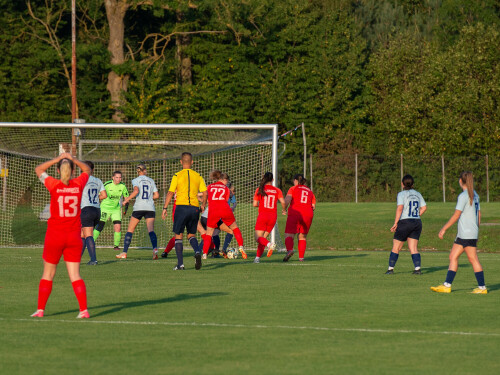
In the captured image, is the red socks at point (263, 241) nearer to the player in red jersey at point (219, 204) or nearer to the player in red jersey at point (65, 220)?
the player in red jersey at point (219, 204)

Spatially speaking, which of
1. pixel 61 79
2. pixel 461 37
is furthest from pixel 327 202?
pixel 61 79

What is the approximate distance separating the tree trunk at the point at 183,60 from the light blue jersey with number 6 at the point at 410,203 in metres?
35.2

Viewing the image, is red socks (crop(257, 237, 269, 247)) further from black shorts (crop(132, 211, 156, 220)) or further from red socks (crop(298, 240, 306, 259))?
black shorts (crop(132, 211, 156, 220))

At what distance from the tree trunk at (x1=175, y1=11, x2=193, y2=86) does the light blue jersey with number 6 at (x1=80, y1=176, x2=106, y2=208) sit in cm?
3360

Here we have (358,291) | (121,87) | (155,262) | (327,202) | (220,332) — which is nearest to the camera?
(220,332)

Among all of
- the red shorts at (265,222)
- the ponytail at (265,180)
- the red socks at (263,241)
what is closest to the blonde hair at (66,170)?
the ponytail at (265,180)

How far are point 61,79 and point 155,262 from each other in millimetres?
33469

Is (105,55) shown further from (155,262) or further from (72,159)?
(72,159)

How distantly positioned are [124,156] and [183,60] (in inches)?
970

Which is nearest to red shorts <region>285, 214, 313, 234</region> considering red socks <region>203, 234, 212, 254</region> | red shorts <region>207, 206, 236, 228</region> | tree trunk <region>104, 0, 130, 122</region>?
red shorts <region>207, 206, 236, 228</region>

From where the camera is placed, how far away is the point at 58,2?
49.4 metres

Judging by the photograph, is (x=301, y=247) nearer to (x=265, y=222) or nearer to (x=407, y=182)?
(x=265, y=222)

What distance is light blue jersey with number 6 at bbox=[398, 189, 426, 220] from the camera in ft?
51.8

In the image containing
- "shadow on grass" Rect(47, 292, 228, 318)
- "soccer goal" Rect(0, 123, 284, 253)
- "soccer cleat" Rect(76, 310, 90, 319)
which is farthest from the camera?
"soccer goal" Rect(0, 123, 284, 253)
